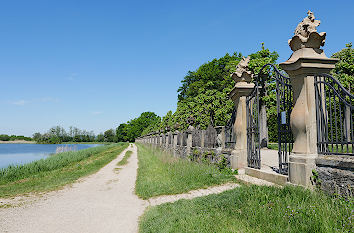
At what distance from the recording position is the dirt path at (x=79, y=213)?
4152 millimetres

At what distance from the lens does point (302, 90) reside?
4.90 meters

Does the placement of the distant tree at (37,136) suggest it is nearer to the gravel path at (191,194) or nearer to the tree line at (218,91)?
the tree line at (218,91)

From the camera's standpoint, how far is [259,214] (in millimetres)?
3414

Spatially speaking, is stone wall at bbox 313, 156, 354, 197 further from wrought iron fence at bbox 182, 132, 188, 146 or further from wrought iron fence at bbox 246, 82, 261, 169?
wrought iron fence at bbox 182, 132, 188, 146

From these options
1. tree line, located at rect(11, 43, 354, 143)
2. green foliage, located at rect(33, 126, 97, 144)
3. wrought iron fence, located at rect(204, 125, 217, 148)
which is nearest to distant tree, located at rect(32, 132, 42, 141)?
green foliage, located at rect(33, 126, 97, 144)

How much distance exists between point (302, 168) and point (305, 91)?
1658 millimetres

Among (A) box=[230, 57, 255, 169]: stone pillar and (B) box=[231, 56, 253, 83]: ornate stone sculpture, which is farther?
(B) box=[231, 56, 253, 83]: ornate stone sculpture

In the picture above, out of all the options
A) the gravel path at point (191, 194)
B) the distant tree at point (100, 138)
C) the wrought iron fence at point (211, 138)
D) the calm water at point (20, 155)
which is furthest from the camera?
the distant tree at point (100, 138)

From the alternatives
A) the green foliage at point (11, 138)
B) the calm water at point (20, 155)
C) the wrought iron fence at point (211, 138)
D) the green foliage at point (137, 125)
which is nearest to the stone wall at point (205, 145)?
the wrought iron fence at point (211, 138)

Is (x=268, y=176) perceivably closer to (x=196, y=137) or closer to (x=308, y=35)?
(x=308, y=35)

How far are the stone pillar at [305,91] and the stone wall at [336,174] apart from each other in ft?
0.68

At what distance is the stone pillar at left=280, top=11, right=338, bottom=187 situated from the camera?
4.64m

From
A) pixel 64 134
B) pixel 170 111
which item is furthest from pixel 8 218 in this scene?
pixel 64 134

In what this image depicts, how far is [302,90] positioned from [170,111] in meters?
23.8
